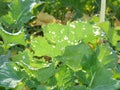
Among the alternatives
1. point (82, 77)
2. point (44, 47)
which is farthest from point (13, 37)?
point (82, 77)

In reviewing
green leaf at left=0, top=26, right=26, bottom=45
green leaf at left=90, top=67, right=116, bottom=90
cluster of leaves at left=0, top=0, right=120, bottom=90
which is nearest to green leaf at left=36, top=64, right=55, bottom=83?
cluster of leaves at left=0, top=0, right=120, bottom=90

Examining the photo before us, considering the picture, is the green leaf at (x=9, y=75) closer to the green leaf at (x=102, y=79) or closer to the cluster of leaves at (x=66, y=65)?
the cluster of leaves at (x=66, y=65)

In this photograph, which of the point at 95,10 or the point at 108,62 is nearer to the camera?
the point at 108,62

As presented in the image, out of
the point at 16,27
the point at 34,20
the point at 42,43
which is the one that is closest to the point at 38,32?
the point at 34,20

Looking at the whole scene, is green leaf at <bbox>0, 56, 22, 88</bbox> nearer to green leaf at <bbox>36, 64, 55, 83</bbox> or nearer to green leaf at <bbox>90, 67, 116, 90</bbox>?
green leaf at <bbox>36, 64, 55, 83</bbox>

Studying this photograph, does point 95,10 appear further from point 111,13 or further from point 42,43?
point 42,43

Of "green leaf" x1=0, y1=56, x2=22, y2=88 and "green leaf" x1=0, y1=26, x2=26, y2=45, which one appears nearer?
"green leaf" x1=0, y1=56, x2=22, y2=88

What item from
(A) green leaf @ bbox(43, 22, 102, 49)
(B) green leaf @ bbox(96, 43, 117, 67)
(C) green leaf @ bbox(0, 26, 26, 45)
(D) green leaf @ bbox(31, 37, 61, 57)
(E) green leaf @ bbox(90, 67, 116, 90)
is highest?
(C) green leaf @ bbox(0, 26, 26, 45)
